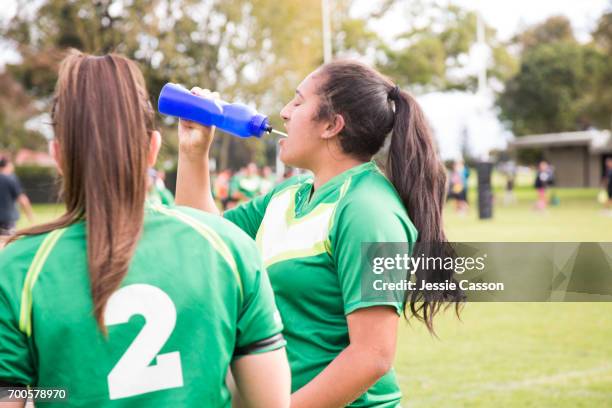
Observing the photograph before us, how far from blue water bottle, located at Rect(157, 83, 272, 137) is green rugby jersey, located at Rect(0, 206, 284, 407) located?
0.80m

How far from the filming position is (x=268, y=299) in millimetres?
1566

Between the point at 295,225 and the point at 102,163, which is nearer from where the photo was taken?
the point at 102,163

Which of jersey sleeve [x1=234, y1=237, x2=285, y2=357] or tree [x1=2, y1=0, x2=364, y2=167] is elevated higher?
tree [x1=2, y1=0, x2=364, y2=167]

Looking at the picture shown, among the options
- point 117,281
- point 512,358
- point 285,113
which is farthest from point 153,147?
point 512,358

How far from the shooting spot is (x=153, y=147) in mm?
1581

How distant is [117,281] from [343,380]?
76cm

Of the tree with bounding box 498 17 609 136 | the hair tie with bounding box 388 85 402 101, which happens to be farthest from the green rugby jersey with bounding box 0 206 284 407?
the tree with bounding box 498 17 609 136

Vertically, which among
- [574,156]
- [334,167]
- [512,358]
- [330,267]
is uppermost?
[334,167]

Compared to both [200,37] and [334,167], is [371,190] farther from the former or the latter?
[200,37]

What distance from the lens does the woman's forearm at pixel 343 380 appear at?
6.35 ft

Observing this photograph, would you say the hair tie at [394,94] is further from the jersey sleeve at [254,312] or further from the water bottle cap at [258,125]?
the jersey sleeve at [254,312]

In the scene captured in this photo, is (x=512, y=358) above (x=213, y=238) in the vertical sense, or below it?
below

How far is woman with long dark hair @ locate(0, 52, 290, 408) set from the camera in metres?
1.41

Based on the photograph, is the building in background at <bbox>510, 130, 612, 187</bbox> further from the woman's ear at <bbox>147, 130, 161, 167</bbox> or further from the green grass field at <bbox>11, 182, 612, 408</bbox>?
the woman's ear at <bbox>147, 130, 161, 167</bbox>
